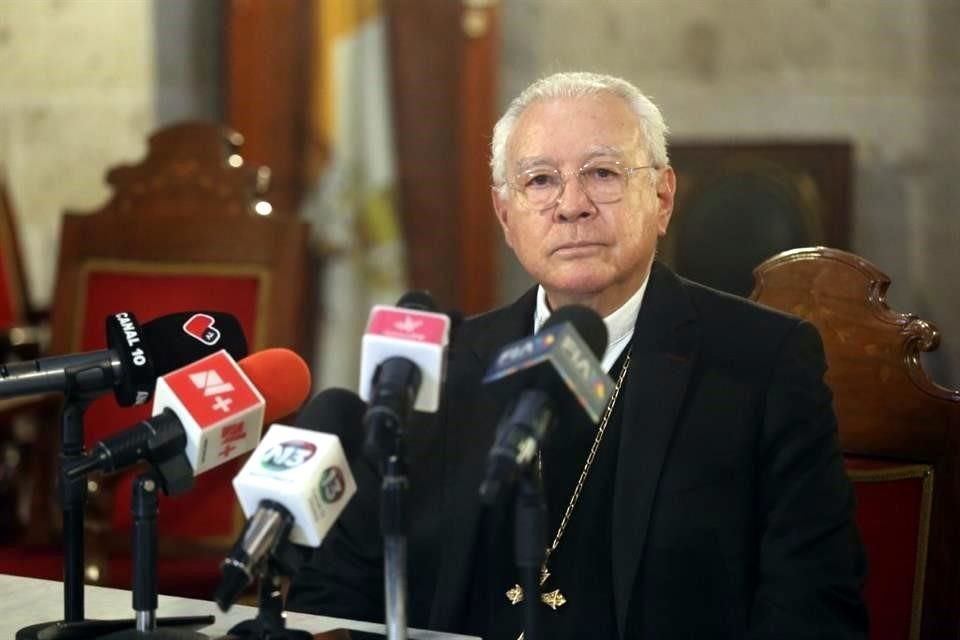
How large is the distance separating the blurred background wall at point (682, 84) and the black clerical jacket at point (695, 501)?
293 cm

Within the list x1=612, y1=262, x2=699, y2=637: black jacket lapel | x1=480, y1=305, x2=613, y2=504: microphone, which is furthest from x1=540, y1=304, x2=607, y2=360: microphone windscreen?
x1=612, y1=262, x2=699, y2=637: black jacket lapel

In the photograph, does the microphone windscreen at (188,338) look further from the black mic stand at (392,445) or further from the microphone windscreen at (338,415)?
the black mic stand at (392,445)

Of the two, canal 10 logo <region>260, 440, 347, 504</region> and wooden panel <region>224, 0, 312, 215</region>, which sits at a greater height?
wooden panel <region>224, 0, 312, 215</region>

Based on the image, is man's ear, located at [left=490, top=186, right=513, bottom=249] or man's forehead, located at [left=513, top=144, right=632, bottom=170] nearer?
man's forehead, located at [left=513, top=144, right=632, bottom=170]

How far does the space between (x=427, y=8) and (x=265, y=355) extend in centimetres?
361

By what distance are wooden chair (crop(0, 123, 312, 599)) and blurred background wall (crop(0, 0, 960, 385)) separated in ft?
5.78

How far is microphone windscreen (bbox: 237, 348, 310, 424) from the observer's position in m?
1.76

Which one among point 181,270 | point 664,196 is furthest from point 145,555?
point 181,270

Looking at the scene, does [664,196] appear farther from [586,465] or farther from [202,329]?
[202,329]

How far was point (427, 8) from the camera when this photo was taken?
5211mm

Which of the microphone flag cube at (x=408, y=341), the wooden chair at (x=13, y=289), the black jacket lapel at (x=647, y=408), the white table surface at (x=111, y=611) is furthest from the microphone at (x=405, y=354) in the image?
the wooden chair at (x=13, y=289)

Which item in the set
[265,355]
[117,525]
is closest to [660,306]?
[265,355]

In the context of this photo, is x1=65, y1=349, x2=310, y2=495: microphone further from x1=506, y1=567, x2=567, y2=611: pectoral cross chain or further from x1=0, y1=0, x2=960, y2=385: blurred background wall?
x1=0, y1=0, x2=960, y2=385: blurred background wall

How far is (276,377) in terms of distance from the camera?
177cm
